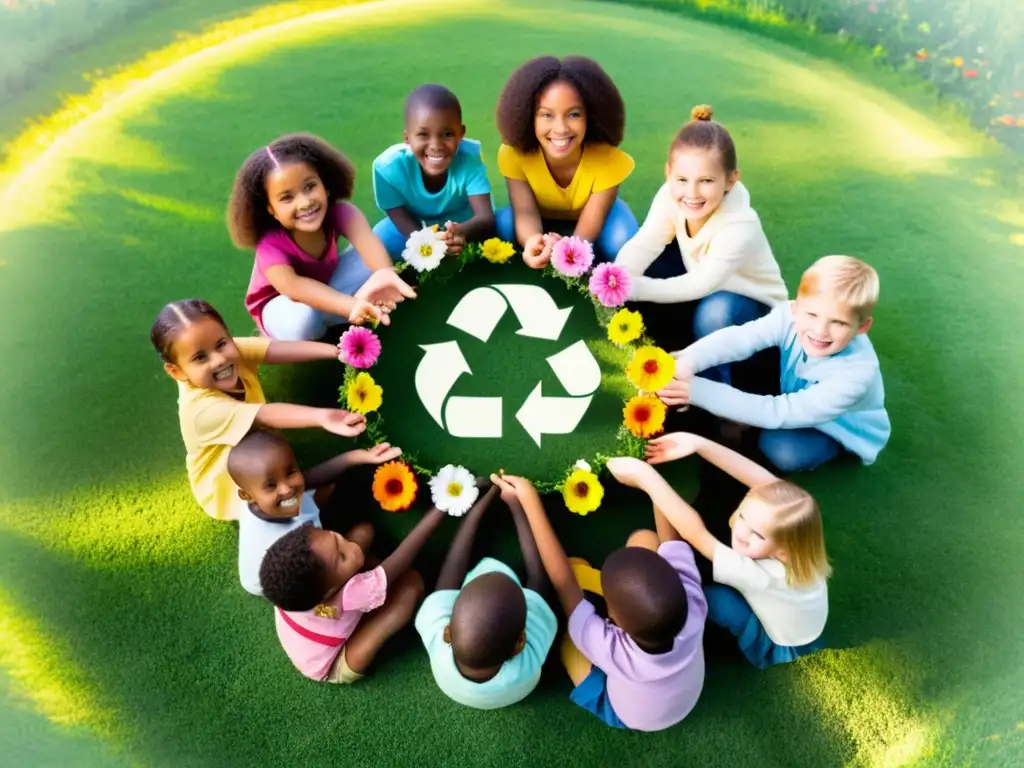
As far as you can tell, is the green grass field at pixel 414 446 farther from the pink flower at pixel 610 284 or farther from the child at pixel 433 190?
the pink flower at pixel 610 284

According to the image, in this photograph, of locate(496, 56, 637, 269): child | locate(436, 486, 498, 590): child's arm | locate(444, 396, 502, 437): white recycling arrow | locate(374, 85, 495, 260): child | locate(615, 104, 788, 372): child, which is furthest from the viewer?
locate(374, 85, 495, 260): child

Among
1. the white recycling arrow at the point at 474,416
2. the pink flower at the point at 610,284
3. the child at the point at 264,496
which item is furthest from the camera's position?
the pink flower at the point at 610,284

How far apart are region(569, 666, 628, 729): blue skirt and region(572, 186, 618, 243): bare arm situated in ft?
6.93

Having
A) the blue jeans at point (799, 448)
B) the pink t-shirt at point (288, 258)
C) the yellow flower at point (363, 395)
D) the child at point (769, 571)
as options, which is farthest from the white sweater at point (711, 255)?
the pink t-shirt at point (288, 258)

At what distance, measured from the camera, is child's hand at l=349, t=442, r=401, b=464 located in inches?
123

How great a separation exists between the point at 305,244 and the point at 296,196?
12.2 inches

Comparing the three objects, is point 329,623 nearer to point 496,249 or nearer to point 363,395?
point 363,395

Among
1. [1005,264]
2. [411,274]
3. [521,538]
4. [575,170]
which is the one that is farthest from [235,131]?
[1005,264]

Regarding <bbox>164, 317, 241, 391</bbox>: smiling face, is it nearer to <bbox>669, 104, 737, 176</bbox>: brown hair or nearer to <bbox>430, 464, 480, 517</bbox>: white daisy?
<bbox>430, 464, 480, 517</bbox>: white daisy

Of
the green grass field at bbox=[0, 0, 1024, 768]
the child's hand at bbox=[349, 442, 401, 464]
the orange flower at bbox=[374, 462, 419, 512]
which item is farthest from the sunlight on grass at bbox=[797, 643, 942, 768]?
the child's hand at bbox=[349, 442, 401, 464]

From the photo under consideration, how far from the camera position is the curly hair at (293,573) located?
2484mm

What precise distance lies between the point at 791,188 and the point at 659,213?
1373mm

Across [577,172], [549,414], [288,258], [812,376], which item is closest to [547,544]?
[549,414]

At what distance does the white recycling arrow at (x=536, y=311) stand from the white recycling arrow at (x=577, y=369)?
0.12 meters
